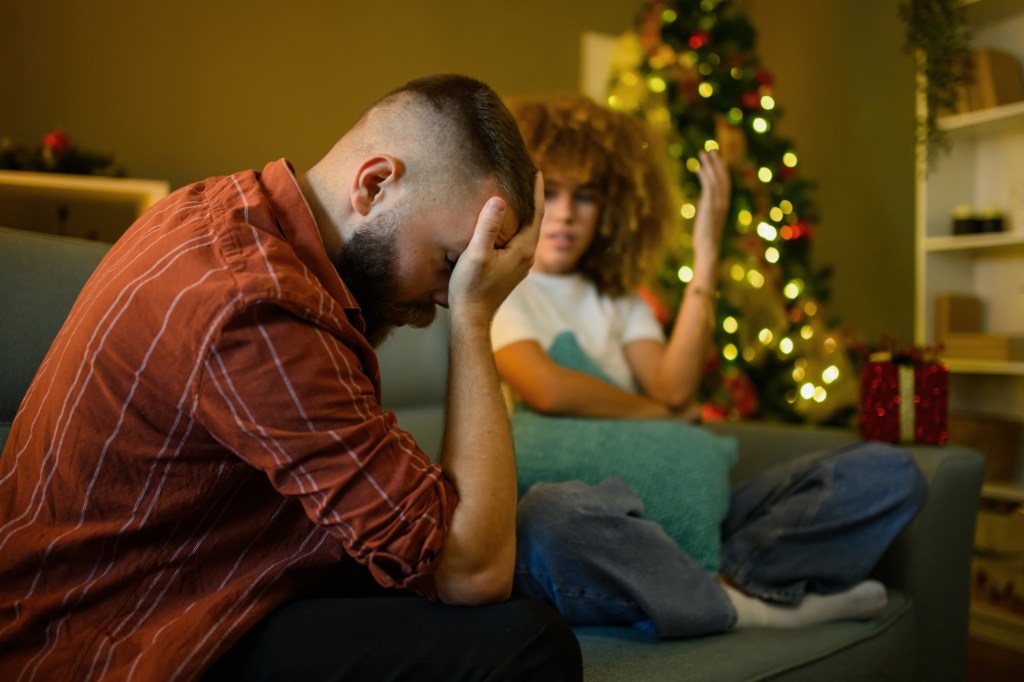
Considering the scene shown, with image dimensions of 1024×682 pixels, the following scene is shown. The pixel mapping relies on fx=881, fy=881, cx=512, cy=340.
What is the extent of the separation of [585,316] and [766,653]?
2.72 feet

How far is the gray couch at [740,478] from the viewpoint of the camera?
103 centimetres

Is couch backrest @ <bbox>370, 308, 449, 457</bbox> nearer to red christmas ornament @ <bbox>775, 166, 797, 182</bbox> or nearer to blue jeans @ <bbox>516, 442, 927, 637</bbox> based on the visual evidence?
blue jeans @ <bbox>516, 442, 927, 637</bbox>

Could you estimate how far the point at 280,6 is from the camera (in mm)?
3213

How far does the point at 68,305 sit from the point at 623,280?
3.51 ft

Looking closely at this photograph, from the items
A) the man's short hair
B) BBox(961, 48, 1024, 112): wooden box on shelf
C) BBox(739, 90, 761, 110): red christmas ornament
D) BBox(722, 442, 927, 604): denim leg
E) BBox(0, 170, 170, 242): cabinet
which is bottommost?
BBox(722, 442, 927, 604): denim leg

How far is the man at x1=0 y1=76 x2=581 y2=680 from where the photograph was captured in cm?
70

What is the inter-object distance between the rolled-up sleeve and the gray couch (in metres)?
0.37

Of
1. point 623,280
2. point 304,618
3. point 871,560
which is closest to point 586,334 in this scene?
point 623,280

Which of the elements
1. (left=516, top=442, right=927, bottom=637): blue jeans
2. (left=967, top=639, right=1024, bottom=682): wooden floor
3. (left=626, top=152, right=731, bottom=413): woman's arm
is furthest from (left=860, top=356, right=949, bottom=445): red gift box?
(left=967, top=639, right=1024, bottom=682): wooden floor

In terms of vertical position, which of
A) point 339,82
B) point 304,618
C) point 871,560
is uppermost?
point 339,82

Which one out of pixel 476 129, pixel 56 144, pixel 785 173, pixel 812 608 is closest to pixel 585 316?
pixel 812 608

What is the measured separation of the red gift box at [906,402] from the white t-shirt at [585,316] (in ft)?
1.39

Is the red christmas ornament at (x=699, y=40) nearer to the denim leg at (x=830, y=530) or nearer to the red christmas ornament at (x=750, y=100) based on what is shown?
the red christmas ornament at (x=750, y=100)

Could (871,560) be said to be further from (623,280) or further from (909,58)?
(909,58)
